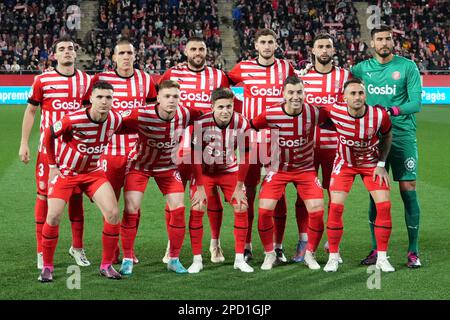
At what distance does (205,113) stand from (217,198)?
0.76 metres

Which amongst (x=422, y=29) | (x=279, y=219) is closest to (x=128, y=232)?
(x=279, y=219)

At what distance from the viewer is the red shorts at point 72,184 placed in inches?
229

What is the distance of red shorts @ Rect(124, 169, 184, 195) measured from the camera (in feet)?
20.3

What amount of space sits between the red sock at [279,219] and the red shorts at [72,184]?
1.65m

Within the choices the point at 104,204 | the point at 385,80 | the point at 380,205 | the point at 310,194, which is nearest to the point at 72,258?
the point at 104,204

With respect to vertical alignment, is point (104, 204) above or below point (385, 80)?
below

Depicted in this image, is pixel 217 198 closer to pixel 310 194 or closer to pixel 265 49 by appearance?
pixel 310 194

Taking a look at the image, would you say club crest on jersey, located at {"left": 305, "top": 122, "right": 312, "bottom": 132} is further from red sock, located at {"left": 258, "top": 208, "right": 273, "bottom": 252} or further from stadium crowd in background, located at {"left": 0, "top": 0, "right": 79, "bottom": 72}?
stadium crowd in background, located at {"left": 0, "top": 0, "right": 79, "bottom": 72}

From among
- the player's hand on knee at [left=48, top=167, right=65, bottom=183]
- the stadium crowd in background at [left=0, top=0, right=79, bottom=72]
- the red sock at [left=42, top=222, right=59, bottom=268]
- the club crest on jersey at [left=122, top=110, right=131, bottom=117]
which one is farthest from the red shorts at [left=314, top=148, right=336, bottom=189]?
the stadium crowd in background at [left=0, top=0, right=79, bottom=72]

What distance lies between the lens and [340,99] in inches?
263

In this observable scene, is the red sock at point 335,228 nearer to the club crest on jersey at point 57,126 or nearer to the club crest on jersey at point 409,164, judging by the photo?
the club crest on jersey at point 409,164

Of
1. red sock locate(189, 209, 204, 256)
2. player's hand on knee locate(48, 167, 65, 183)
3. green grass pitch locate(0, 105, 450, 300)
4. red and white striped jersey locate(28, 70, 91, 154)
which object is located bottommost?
green grass pitch locate(0, 105, 450, 300)

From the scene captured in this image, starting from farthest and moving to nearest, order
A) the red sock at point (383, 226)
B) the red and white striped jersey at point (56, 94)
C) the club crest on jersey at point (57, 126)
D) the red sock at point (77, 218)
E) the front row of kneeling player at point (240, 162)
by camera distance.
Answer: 1. the red sock at point (77, 218)
2. the red and white striped jersey at point (56, 94)
3. the red sock at point (383, 226)
4. the front row of kneeling player at point (240, 162)
5. the club crest on jersey at point (57, 126)

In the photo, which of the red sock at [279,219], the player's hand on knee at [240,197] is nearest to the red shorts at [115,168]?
the player's hand on knee at [240,197]
